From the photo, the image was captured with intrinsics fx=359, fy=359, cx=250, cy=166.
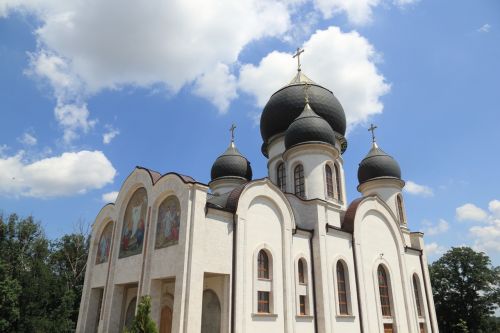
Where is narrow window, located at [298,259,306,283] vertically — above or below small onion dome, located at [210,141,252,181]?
below

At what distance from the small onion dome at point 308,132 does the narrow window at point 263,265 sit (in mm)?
6965

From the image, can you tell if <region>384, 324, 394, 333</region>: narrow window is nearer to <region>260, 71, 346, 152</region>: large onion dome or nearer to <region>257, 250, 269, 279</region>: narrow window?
<region>257, 250, 269, 279</region>: narrow window

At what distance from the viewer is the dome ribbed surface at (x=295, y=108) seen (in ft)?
73.0

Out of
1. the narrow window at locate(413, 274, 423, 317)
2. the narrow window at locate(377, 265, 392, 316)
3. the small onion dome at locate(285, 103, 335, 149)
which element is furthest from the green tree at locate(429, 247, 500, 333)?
the small onion dome at locate(285, 103, 335, 149)

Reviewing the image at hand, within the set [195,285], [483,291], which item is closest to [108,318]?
[195,285]

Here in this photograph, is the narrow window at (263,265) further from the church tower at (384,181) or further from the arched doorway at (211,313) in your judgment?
the church tower at (384,181)

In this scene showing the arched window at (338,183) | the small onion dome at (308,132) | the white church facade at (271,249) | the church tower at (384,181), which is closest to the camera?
the white church facade at (271,249)

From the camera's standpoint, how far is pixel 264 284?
1413 cm

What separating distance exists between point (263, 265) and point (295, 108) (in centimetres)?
1095

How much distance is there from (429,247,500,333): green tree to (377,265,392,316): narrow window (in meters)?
15.4

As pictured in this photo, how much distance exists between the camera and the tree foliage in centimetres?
2012

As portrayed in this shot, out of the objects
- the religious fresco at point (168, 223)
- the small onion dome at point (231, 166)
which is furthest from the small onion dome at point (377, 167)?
the religious fresco at point (168, 223)

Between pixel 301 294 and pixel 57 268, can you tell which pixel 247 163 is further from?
pixel 57 268

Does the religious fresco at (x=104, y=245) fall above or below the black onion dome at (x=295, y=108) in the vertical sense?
below
